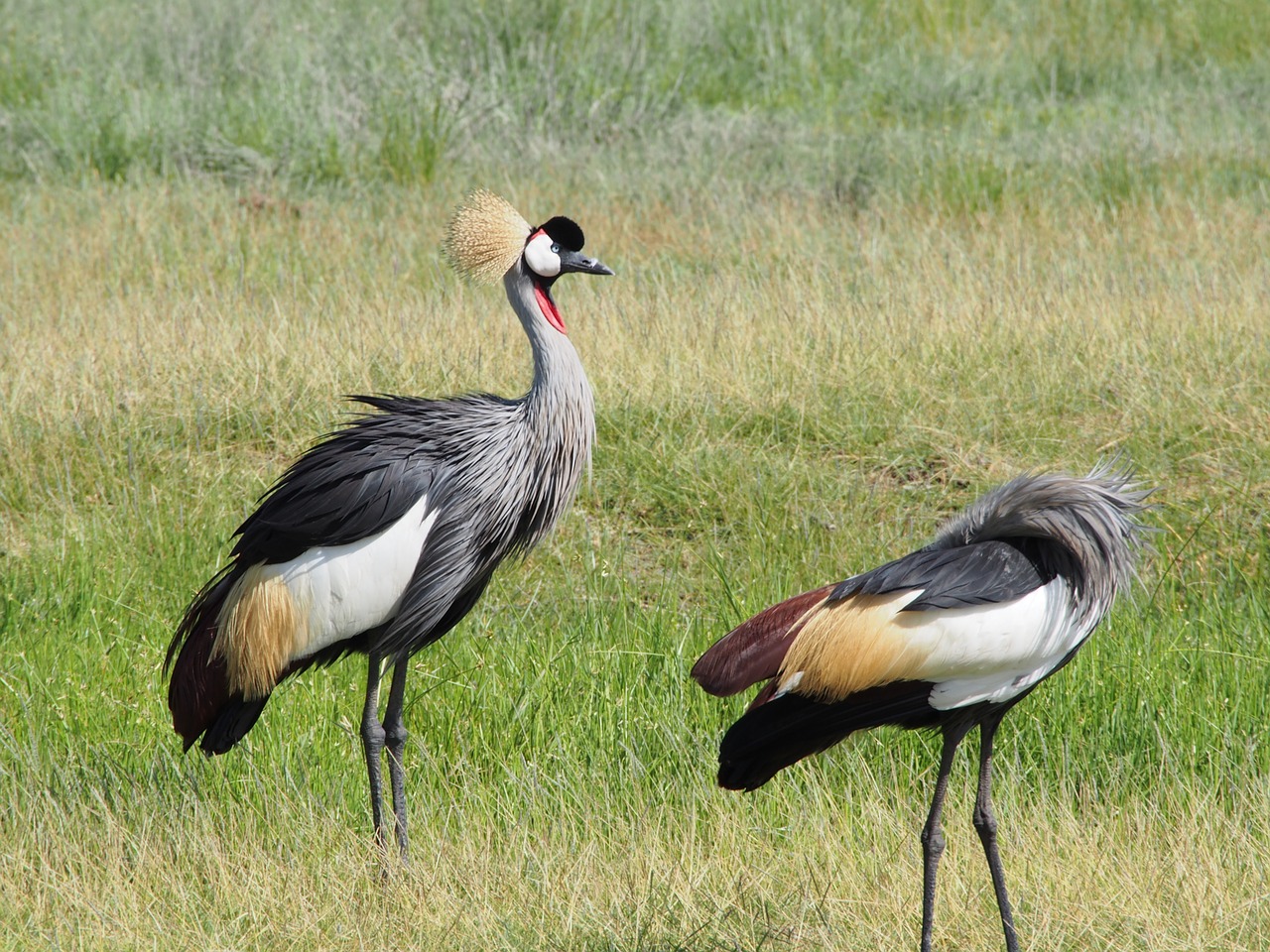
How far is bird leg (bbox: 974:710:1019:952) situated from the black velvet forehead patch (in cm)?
176

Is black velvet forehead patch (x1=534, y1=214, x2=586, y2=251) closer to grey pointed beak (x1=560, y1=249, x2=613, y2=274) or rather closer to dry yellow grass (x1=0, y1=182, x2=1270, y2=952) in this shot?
grey pointed beak (x1=560, y1=249, x2=613, y2=274)

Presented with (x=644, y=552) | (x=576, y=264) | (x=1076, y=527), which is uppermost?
(x=576, y=264)

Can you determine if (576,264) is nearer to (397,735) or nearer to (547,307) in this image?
(547,307)

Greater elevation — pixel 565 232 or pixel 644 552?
pixel 565 232

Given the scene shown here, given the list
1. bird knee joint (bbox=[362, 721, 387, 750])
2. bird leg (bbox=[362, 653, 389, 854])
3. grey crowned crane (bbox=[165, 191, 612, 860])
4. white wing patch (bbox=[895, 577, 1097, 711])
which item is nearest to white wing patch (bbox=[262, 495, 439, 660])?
grey crowned crane (bbox=[165, 191, 612, 860])

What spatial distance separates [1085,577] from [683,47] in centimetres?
967

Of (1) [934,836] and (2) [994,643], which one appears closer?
(2) [994,643]

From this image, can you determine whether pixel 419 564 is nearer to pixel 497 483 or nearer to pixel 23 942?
pixel 497 483

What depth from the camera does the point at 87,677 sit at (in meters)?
4.36

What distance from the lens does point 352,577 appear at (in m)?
3.59

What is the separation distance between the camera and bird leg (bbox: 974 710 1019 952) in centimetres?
306

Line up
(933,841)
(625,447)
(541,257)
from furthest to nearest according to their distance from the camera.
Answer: (625,447) < (541,257) < (933,841)

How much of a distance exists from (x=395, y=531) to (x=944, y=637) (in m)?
1.46

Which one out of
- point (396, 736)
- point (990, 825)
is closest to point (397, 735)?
point (396, 736)
